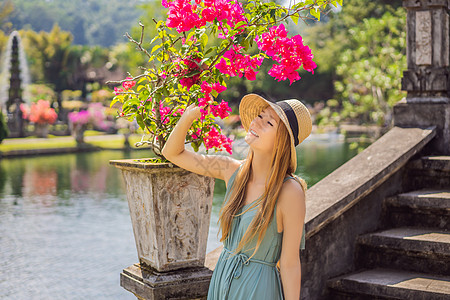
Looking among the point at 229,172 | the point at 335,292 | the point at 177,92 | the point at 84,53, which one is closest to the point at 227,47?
the point at 177,92

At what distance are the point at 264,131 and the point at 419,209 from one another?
76.3 inches

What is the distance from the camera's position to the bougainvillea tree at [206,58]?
2475mm

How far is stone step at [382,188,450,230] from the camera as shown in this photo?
139 inches

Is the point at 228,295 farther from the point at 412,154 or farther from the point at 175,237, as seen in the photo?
the point at 412,154

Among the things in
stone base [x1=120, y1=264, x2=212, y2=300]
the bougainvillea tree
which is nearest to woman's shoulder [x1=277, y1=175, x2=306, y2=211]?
the bougainvillea tree

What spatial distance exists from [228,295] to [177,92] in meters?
1.07

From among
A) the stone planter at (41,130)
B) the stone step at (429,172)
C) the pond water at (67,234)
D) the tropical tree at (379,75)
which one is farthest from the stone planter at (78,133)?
the stone step at (429,172)

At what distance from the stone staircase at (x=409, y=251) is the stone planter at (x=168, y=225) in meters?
0.98

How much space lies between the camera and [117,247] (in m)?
7.25

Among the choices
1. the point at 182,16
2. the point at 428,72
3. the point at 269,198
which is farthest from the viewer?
the point at 428,72

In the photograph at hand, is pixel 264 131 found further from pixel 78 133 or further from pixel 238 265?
pixel 78 133

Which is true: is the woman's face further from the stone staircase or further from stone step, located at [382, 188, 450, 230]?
stone step, located at [382, 188, 450, 230]

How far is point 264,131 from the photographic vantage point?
2062mm

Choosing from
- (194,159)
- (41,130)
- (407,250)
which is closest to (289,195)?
(194,159)
